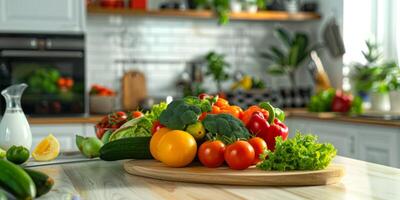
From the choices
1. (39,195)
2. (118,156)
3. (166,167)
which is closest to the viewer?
(39,195)

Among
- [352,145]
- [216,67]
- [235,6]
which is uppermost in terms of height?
[235,6]

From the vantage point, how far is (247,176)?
1.86 m

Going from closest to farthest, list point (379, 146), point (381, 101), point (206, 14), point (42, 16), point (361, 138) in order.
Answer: point (379, 146)
point (361, 138)
point (42, 16)
point (381, 101)
point (206, 14)

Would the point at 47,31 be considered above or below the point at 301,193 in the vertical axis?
above

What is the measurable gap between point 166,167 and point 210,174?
20 centimetres

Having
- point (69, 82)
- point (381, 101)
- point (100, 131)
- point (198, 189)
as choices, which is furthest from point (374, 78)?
point (198, 189)

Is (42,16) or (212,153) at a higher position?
(42,16)

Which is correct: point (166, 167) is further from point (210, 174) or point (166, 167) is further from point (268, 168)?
point (268, 168)

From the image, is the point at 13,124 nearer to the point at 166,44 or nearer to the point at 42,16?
the point at 42,16

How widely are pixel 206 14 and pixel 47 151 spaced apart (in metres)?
3.22

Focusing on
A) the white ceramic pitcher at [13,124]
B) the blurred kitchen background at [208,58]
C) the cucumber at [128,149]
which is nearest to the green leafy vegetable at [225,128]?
the cucumber at [128,149]

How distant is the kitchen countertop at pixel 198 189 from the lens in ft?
5.59

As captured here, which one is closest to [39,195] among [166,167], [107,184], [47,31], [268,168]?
[107,184]

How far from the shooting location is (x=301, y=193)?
1.75m
